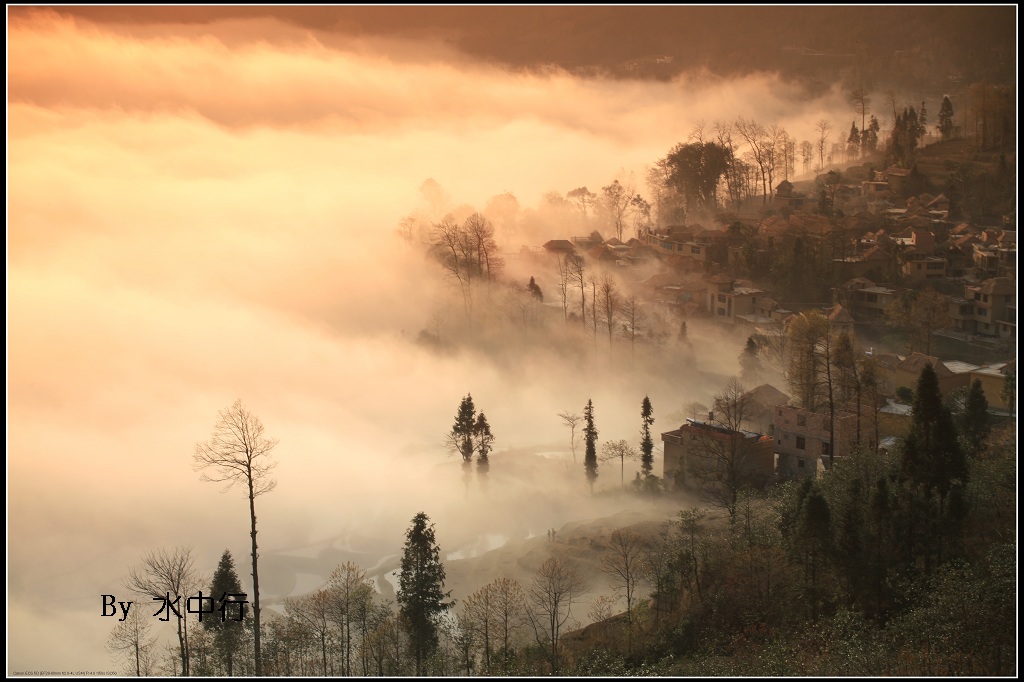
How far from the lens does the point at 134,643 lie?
51.3 feet

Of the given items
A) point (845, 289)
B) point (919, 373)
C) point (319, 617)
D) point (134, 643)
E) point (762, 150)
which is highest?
point (762, 150)

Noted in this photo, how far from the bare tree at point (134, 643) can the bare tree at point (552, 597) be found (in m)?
6.82

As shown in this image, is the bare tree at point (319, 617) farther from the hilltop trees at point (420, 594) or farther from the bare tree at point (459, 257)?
the bare tree at point (459, 257)

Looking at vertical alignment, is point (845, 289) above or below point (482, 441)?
above

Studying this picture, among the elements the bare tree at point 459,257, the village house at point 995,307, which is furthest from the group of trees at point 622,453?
the village house at point 995,307

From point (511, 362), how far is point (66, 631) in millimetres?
18283

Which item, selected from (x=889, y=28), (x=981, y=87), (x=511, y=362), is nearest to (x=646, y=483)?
(x=511, y=362)

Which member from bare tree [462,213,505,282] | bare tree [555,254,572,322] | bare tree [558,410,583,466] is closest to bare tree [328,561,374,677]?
bare tree [558,410,583,466]

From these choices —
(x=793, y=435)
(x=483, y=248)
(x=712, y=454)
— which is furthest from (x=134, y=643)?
(x=483, y=248)

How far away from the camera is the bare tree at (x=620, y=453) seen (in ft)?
82.2

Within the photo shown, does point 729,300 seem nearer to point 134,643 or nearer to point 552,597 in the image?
point 552,597

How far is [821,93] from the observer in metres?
74.6

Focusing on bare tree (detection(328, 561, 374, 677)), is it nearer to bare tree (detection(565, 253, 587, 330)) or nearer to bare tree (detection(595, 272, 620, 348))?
bare tree (detection(595, 272, 620, 348))

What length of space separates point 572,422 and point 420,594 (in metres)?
12.9
